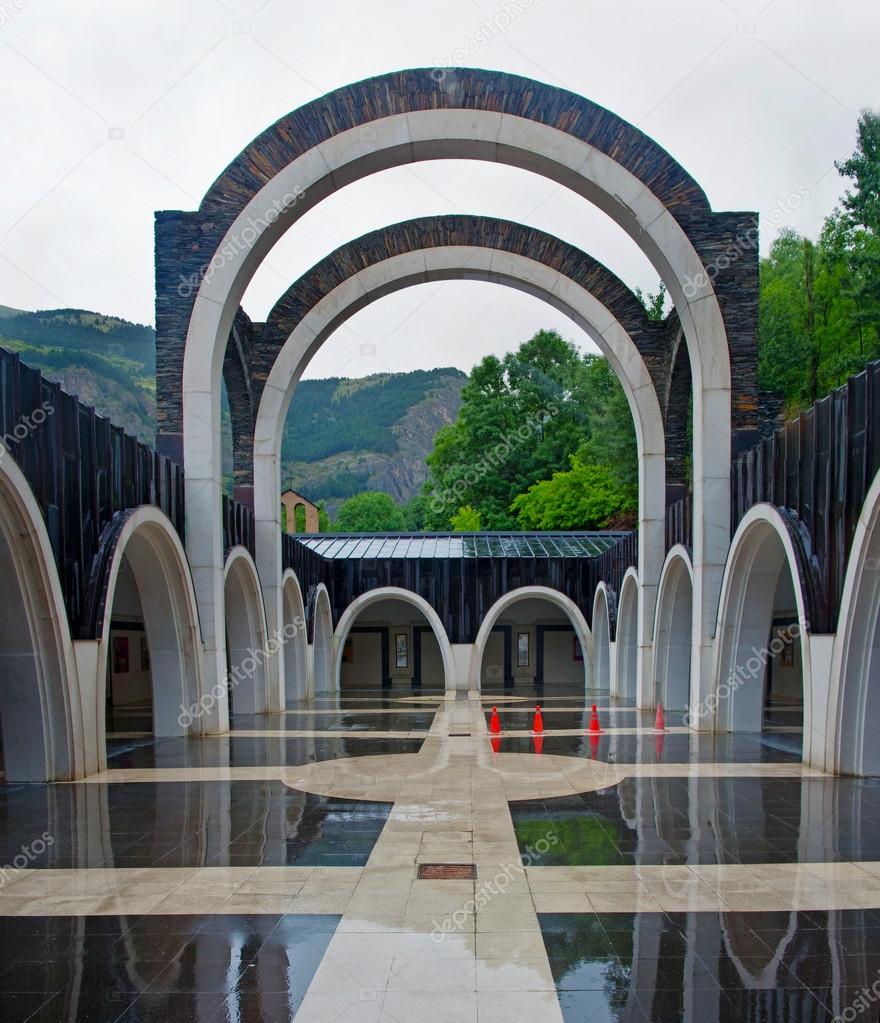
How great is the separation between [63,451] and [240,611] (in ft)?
32.3

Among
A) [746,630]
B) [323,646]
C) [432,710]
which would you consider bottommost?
[432,710]

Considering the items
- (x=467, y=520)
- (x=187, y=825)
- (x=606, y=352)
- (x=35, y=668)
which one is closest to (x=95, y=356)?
(x=467, y=520)

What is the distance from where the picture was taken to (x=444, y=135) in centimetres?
1697

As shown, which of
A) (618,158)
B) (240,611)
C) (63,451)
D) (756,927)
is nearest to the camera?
(756,927)

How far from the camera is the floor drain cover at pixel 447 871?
22.5 feet

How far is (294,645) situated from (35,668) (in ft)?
47.7

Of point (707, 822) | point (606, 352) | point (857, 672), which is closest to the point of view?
point (707, 822)

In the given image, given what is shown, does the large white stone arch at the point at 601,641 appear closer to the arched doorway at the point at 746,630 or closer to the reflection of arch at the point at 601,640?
the reflection of arch at the point at 601,640

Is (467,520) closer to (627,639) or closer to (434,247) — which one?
(627,639)

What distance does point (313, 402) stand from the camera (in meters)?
138

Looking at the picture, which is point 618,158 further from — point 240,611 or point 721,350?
point 240,611

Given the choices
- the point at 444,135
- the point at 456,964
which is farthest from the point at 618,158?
the point at 456,964

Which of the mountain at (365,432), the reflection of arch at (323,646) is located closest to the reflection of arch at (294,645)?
the reflection of arch at (323,646)

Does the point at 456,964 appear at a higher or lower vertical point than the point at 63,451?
lower
